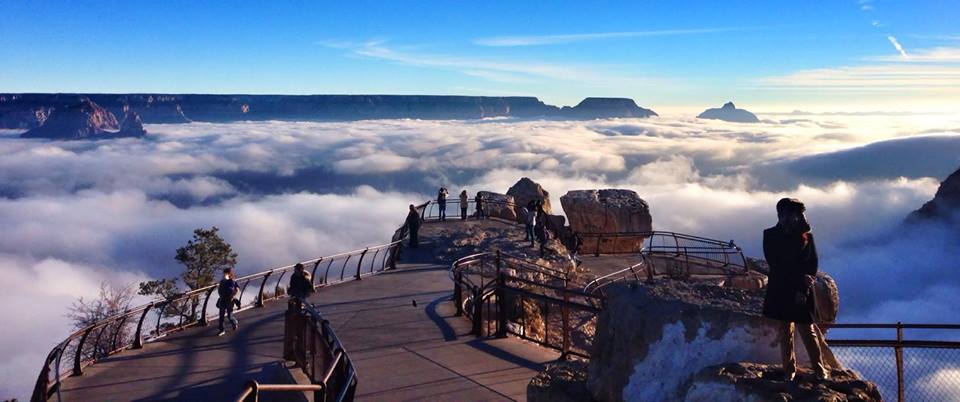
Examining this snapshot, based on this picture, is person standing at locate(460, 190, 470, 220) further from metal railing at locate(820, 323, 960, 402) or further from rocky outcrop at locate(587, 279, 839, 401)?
rocky outcrop at locate(587, 279, 839, 401)

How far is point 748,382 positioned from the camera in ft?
14.8

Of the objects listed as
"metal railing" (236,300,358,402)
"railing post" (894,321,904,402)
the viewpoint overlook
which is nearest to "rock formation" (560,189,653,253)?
the viewpoint overlook

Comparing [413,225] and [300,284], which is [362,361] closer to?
[300,284]

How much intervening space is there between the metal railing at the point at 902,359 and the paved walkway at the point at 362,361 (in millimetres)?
3902

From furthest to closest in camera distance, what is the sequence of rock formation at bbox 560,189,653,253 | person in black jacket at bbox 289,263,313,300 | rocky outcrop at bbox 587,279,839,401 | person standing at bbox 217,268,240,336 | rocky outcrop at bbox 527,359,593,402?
rock formation at bbox 560,189,653,253 < person standing at bbox 217,268,240,336 < person in black jacket at bbox 289,263,313,300 < rocky outcrop at bbox 527,359,593,402 < rocky outcrop at bbox 587,279,839,401

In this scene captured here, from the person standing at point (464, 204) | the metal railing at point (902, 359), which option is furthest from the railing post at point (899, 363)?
the person standing at point (464, 204)

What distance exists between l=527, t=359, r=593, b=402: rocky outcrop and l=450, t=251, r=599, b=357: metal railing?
63.7 inches

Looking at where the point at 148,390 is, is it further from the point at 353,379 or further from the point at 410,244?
the point at 410,244

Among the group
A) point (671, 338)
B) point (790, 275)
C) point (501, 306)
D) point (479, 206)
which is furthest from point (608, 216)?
point (790, 275)

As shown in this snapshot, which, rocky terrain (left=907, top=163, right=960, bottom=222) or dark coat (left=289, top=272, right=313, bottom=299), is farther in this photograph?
rocky terrain (left=907, top=163, right=960, bottom=222)

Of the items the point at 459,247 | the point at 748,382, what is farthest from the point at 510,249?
the point at 748,382

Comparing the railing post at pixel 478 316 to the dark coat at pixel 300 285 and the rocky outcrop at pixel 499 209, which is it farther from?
the rocky outcrop at pixel 499 209

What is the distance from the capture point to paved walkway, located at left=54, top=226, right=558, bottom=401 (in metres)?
8.40

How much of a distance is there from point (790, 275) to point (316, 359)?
237 inches
